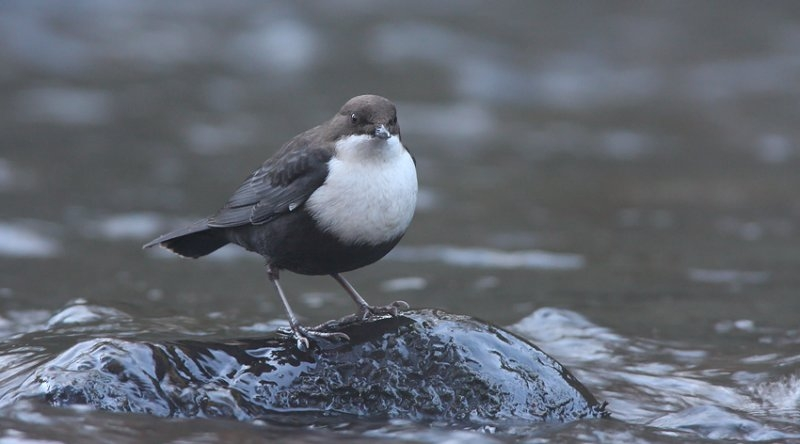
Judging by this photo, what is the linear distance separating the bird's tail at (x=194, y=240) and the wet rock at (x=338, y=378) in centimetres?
64

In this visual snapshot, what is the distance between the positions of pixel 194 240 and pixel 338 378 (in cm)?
117

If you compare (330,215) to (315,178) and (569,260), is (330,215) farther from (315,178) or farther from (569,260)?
(569,260)

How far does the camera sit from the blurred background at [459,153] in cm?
726

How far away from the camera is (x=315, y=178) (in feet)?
15.2

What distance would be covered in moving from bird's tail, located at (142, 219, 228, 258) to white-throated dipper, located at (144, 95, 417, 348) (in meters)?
0.27

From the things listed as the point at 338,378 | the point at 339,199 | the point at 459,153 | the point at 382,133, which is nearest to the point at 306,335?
the point at 338,378

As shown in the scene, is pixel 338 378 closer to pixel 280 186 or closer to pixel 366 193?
pixel 366 193

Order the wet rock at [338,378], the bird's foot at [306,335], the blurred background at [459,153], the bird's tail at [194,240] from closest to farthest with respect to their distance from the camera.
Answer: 1. the wet rock at [338,378]
2. the bird's foot at [306,335]
3. the bird's tail at [194,240]
4. the blurred background at [459,153]

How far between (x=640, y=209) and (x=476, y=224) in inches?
64.7

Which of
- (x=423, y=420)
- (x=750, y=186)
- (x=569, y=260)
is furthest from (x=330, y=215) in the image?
(x=750, y=186)

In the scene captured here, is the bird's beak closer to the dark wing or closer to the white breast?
the white breast

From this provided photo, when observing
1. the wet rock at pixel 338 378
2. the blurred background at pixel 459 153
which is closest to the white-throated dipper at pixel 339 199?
the wet rock at pixel 338 378

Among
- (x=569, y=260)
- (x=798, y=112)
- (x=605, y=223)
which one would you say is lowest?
(x=569, y=260)

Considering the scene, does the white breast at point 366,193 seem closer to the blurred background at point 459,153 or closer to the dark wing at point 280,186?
the dark wing at point 280,186
